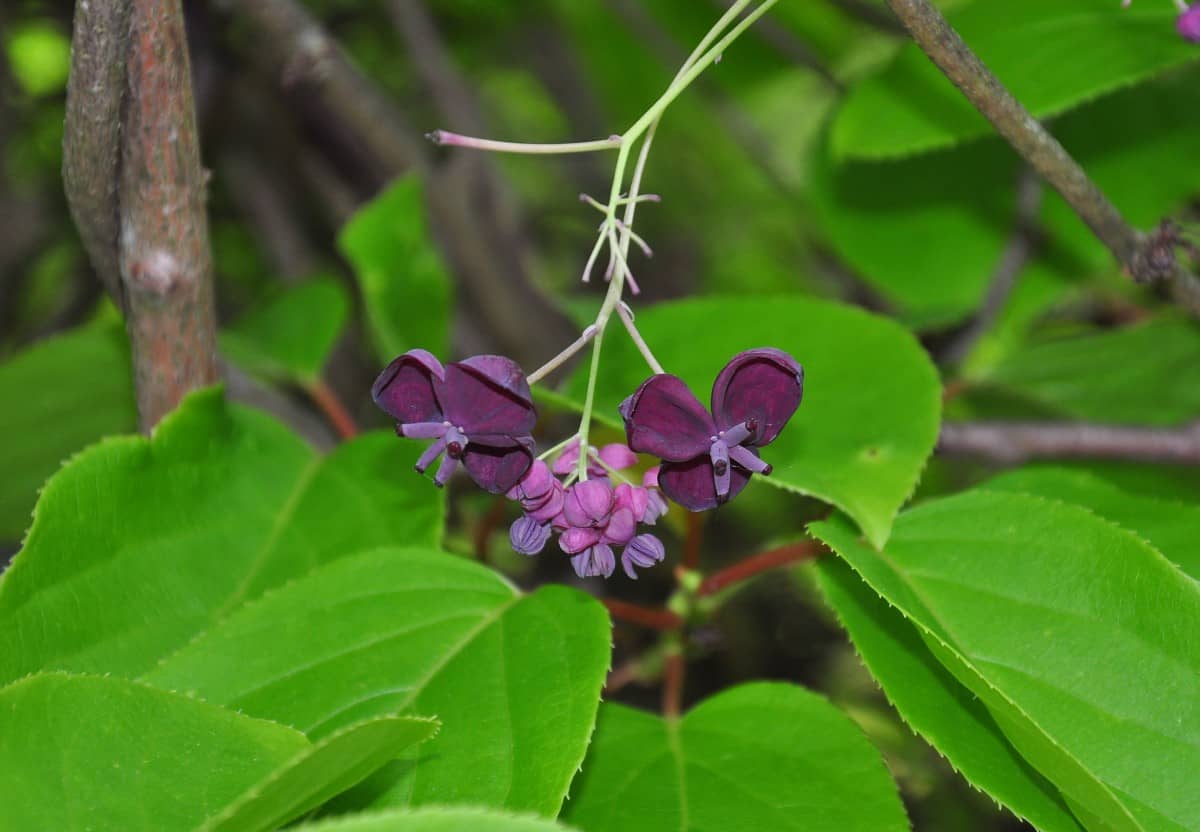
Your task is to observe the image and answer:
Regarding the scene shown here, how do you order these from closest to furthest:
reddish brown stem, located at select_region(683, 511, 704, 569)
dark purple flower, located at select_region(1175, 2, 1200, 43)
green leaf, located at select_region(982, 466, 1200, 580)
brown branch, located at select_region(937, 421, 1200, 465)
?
1. dark purple flower, located at select_region(1175, 2, 1200, 43)
2. green leaf, located at select_region(982, 466, 1200, 580)
3. reddish brown stem, located at select_region(683, 511, 704, 569)
4. brown branch, located at select_region(937, 421, 1200, 465)

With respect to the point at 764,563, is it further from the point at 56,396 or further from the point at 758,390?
the point at 56,396

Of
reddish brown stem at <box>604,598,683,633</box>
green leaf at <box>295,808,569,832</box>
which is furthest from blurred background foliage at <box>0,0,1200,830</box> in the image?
green leaf at <box>295,808,569,832</box>

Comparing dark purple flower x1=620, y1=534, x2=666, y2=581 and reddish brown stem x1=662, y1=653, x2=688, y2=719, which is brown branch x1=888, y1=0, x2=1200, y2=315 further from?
reddish brown stem x1=662, y1=653, x2=688, y2=719

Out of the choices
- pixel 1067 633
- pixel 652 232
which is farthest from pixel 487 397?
pixel 652 232

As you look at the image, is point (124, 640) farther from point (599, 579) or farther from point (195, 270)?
point (599, 579)

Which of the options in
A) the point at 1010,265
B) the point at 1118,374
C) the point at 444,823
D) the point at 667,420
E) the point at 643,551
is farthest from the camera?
the point at 1010,265

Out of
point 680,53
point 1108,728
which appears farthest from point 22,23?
point 1108,728
